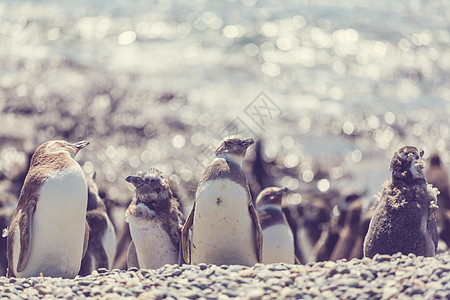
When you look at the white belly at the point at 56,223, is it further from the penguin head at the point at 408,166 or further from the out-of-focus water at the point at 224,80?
the out-of-focus water at the point at 224,80

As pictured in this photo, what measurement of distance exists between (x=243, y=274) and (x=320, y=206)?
23.7ft

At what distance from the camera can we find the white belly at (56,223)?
21.0 ft

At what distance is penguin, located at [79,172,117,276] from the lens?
7.88m

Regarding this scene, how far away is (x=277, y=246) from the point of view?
803 centimetres

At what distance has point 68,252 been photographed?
655cm

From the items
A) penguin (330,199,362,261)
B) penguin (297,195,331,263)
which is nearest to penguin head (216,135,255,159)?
penguin (330,199,362,261)

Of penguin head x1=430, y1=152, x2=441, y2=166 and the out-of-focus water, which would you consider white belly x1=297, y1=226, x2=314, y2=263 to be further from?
the out-of-focus water

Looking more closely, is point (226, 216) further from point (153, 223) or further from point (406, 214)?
point (406, 214)

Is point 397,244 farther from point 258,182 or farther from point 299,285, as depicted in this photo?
point 258,182

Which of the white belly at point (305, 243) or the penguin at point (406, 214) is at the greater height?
the white belly at point (305, 243)

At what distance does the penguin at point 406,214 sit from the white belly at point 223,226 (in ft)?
3.23

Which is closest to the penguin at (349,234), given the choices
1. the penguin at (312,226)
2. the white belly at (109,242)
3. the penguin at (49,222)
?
the penguin at (312,226)

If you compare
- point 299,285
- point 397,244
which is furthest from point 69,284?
point 397,244

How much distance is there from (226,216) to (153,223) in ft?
2.56
